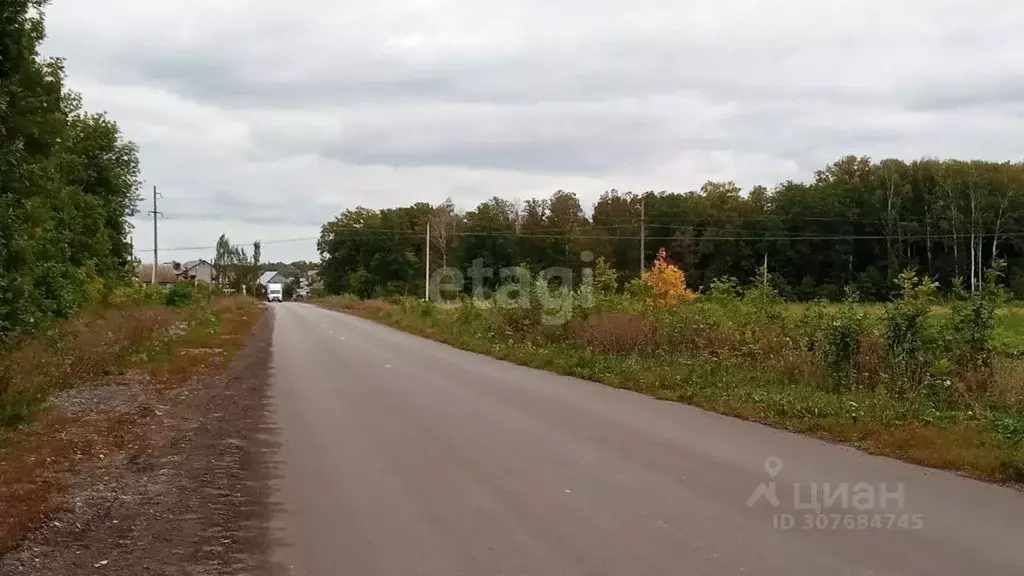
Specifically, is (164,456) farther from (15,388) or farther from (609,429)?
(609,429)

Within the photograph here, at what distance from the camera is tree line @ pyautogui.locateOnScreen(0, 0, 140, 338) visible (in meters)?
13.1

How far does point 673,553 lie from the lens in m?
5.38

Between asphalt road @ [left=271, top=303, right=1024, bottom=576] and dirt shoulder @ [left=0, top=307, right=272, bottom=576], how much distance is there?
1.32ft

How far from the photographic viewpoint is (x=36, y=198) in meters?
16.7

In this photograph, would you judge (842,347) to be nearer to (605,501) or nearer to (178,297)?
(605,501)

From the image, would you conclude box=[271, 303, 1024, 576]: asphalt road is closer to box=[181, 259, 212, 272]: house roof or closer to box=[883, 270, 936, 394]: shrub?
box=[883, 270, 936, 394]: shrub

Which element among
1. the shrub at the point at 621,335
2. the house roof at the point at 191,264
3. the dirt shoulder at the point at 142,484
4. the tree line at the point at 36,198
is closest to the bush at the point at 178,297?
the tree line at the point at 36,198

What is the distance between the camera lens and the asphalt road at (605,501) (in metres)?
5.30

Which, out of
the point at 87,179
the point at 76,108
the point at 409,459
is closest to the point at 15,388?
the point at 409,459

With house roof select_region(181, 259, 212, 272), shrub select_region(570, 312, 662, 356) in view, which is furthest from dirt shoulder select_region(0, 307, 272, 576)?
house roof select_region(181, 259, 212, 272)

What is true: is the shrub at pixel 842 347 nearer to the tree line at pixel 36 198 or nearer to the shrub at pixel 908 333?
the shrub at pixel 908 333

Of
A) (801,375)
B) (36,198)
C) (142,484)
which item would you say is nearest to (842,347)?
(801,375)

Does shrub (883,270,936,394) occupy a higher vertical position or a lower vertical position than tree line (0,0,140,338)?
lower

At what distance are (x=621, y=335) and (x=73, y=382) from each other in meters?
11.9
